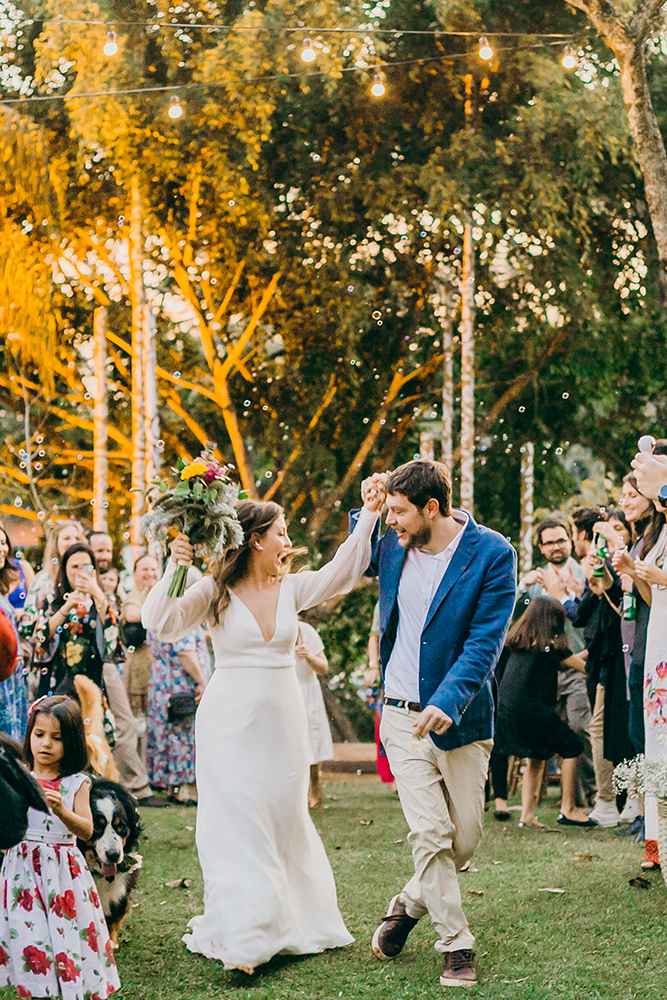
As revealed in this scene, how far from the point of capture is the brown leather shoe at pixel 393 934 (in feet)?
15.8

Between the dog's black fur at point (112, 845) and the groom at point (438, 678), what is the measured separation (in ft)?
3.60

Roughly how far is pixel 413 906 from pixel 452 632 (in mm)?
1137

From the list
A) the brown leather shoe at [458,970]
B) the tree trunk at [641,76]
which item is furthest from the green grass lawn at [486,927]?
the tree trunk at [641,76]

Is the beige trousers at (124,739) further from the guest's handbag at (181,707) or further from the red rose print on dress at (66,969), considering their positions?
the red rose print on dress at (66,969)

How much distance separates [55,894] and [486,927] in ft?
7.17

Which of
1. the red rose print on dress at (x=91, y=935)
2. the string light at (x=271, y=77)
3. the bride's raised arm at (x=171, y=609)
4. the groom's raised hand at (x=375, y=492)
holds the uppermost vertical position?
the string light at (x=271, y=77)

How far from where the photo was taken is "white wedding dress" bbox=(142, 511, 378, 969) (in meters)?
4.75

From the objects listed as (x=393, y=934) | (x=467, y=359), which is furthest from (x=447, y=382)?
(x=393, y=934)

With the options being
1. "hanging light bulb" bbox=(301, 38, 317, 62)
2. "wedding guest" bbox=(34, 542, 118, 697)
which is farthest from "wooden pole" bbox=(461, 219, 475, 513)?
"wedding guest" bbox=(34, 542, 118, 697)

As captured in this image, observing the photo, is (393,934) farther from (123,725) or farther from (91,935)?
(123,725)

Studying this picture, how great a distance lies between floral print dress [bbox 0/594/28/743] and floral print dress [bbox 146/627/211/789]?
2530 millimetres

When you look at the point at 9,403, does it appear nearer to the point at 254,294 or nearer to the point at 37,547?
the point at 37,547

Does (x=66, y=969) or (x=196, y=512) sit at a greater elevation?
(x=196, y=512)

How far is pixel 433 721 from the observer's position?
4.36m
